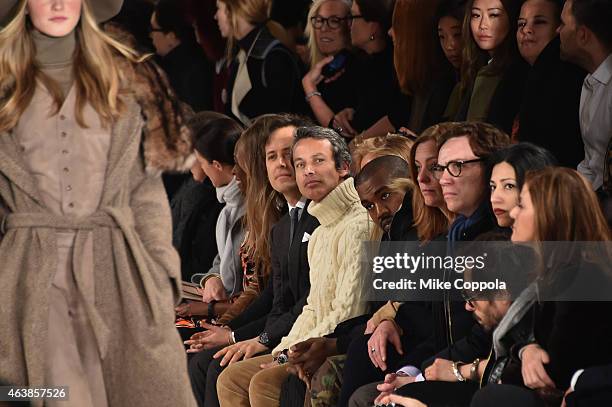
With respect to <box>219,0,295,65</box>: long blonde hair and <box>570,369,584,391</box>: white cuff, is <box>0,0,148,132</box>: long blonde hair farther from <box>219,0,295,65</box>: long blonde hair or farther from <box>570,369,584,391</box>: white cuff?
<box>219,0,295,65</box>: long blonde hair

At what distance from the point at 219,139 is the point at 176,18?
0.44m

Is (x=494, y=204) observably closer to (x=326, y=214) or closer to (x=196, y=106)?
(x=326, y=214)

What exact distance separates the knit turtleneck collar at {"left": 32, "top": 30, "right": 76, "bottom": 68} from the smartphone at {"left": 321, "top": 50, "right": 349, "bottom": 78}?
5.96 feet

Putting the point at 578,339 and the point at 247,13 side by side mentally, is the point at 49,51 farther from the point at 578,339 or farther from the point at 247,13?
the point at 247,13

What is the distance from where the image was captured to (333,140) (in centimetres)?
459

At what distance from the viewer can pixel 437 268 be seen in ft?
13.6

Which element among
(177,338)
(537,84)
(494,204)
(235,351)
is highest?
(537,84)

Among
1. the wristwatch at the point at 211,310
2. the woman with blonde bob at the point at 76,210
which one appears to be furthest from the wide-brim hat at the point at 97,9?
the wristwatch at the point at 211,310

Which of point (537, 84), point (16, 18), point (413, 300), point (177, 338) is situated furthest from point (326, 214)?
point (16, 18)

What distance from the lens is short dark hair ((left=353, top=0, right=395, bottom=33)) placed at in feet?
16.4

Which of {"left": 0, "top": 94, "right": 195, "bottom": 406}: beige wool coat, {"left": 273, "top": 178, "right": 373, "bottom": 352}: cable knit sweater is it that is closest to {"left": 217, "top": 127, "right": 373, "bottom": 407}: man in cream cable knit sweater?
{"left": 273, "top": 178, "right": 373, "bottom": 352}: cable knit sweater

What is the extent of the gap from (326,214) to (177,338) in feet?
3.67

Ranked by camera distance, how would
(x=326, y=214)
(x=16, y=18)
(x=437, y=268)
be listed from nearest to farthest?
(x=16, y=18) → (x=437, y=268) → (x=326, y=214)

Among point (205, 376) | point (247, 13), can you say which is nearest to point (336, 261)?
point (205, 376)
